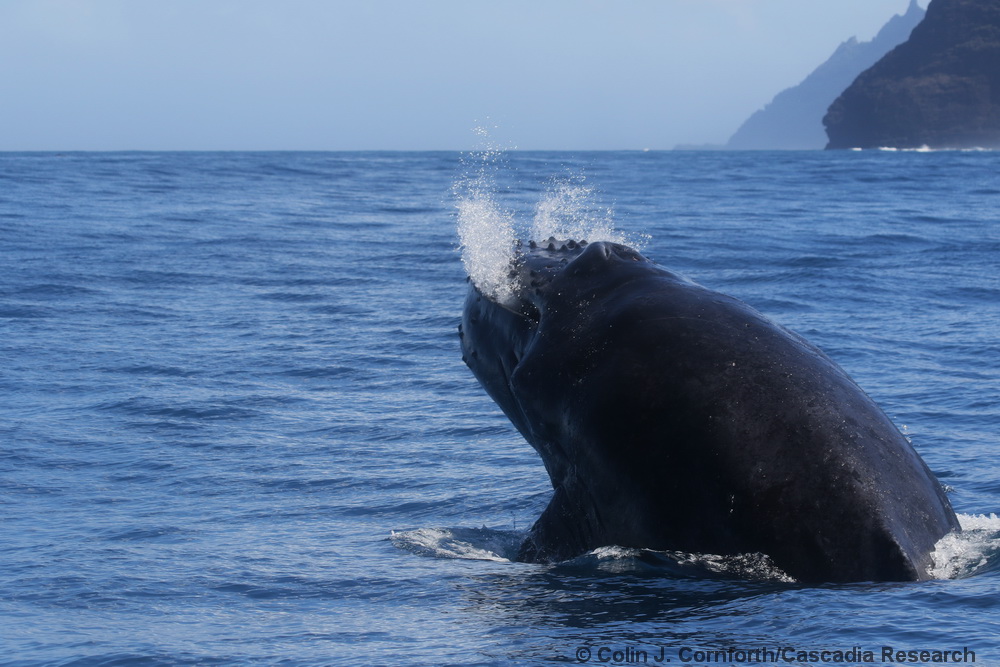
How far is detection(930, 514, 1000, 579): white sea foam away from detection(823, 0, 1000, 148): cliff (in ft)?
546

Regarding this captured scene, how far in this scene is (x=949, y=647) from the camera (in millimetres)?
4082

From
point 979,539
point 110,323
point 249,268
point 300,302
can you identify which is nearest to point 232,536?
point 979,539

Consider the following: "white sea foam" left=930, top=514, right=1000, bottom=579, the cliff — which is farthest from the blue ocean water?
the cliff

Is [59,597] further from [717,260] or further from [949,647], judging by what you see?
[717,260]

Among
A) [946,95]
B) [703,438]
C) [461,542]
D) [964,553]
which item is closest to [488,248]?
[461,542]

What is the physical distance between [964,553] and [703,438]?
136 centimetres

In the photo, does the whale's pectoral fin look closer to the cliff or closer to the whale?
the whale

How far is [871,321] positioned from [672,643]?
11.7 metres

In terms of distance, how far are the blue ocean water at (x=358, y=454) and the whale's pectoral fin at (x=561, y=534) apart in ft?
0.27

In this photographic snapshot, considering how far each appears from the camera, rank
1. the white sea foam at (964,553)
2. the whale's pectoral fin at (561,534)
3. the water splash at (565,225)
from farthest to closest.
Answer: the water splash at (565,225) < the whale's pectoral fin at (561,534) < the white sea foam at (964,553)

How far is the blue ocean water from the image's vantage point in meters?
4.71

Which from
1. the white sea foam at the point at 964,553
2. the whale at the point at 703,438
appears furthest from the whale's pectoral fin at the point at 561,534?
the white sea foam at the point at 964,553

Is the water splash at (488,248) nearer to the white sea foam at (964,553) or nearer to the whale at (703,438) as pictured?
the whale at (703,438)

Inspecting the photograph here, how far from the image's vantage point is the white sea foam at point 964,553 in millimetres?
4673
